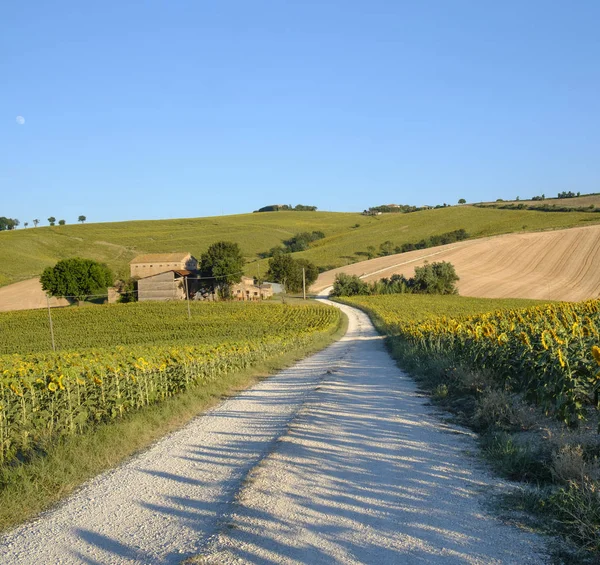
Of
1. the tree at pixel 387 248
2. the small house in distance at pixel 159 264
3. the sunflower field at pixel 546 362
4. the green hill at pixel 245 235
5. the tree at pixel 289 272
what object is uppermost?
the green hill at pixel 245 235

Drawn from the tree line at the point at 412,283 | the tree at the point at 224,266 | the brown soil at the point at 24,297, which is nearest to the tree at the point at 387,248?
the tree line at the point at 412,283

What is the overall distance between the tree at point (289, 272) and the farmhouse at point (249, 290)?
3.57 metres

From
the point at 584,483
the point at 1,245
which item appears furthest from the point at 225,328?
the point at 1,245

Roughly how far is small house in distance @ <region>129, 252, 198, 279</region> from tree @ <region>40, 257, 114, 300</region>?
5378mm

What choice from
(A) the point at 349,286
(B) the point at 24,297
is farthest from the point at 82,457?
(B) the point at 24,297

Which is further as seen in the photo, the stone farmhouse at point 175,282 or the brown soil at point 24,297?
the stone farmhouse at point 175,282

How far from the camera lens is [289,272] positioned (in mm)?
96250

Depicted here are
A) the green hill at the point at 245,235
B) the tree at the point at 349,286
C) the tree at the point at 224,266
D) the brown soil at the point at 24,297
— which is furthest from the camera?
the green hill at the point at 245,235

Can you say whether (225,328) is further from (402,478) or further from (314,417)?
(402,478)

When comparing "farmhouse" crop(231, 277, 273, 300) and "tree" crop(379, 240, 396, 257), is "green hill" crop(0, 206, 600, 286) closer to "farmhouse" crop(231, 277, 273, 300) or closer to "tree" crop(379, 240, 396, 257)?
"tree" crop(379, 240, 396, 257)

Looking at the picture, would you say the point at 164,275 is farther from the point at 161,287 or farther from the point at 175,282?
the point at 175,282

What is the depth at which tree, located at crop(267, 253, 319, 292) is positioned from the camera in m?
96.1

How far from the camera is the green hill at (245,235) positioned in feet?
383

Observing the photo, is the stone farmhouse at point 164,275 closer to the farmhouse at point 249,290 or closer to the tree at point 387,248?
the farmhouse at point 249,290
